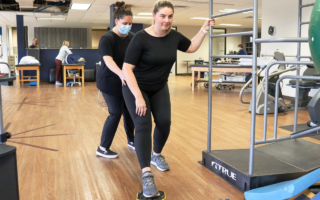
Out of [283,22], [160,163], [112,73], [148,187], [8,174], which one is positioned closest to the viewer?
[8,174]

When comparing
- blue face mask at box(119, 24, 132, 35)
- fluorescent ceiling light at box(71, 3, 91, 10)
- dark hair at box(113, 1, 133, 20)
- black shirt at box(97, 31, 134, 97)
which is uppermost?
fluorescent ceiling light at box(71, 3, 91, 10)

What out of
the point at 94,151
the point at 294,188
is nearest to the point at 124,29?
the point at 94,151

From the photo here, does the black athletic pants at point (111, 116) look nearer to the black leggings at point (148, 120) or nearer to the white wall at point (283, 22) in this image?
the black leggings at point (148, 120)

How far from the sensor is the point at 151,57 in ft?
6.66

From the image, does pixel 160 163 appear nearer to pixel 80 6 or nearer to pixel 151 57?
pixel 151 57

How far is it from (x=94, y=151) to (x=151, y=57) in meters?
1.37

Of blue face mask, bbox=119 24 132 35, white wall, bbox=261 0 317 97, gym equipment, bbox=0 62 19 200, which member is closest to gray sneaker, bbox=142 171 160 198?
gym equipment, bbox=0 62 19 200

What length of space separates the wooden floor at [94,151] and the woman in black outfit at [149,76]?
1.03 ft

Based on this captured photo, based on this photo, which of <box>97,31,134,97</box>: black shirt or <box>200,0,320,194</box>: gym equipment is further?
<box>97,31,134,97</box>: black shirt

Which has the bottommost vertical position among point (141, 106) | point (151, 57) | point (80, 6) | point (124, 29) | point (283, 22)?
point (141, 106)

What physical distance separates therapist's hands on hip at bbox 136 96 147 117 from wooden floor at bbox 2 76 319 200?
535mm

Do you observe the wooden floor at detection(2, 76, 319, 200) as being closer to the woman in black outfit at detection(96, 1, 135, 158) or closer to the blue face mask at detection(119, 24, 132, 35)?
the woman in black outfit at detection(96, 1, 135, 158)

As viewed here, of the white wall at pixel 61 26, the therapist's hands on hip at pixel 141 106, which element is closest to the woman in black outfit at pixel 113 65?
the therapist's hands on hip at pixel 141 106

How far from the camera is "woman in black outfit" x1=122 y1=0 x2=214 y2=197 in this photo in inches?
78.1
